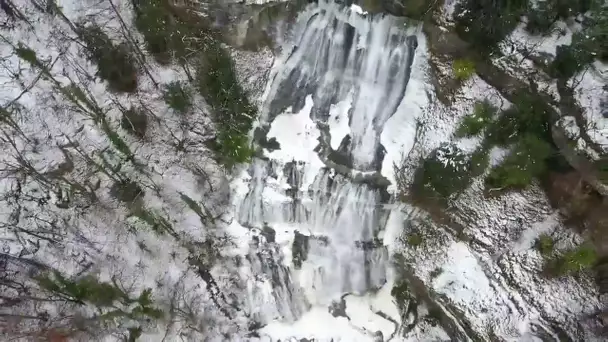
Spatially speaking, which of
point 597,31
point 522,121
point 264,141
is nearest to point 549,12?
point 597,31

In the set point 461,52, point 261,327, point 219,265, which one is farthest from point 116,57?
point 461,52

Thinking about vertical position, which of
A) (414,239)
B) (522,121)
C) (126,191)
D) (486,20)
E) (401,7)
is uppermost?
(401,7)

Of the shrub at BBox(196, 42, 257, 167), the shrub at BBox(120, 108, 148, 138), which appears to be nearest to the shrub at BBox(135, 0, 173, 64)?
the shrub at BBox(196, 42, 257, 167)

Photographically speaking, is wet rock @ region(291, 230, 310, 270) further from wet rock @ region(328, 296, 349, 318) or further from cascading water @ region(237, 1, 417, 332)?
wet rock @ region(328, 296, 349, 318)

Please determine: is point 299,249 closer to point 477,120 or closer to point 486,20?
point 477,120

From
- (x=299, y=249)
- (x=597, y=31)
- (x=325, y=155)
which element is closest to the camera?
(x=597, y=31)
